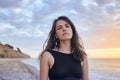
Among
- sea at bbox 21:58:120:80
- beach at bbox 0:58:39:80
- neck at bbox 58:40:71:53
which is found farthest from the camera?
sea at bbox 21:58:120:80

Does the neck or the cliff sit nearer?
the neck

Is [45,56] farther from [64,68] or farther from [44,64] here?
[64,68]

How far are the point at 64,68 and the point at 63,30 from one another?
1.18ft

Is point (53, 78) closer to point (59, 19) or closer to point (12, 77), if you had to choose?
point (59, 19)

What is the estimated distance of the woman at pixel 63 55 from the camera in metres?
3.14

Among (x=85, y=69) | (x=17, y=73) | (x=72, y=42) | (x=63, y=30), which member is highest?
(x=63, y=30)

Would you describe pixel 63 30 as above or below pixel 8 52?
above

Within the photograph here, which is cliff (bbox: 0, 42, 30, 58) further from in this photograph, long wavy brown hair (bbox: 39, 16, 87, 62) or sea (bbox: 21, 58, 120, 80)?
long wavy brown hair (bbox: 39, 16, 87, 62)

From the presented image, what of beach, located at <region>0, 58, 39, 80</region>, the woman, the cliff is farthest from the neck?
the cliff

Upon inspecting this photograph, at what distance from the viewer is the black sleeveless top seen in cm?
312

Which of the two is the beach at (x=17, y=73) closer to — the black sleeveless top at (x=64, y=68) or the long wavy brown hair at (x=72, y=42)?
the long wavy brown hair at (x=72, y=42)

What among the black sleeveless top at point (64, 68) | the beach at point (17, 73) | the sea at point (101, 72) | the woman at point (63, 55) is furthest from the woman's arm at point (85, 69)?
the sea at point (101, 72)

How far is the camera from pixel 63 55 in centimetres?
321

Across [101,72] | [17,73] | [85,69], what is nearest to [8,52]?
[101,72]
